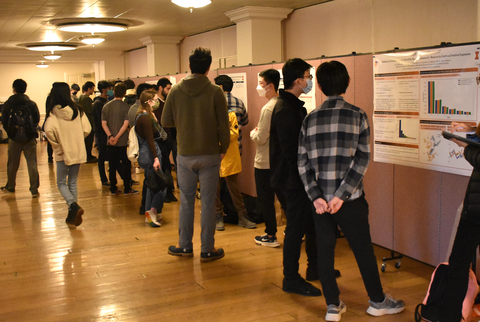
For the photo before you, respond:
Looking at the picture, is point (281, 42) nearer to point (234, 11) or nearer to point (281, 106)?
point (234, 11)

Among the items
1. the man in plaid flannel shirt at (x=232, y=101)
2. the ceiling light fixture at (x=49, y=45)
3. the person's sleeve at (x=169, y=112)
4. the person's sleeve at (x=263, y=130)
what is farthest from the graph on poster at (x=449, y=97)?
the ceiling light fixture at (x=49, y=45)

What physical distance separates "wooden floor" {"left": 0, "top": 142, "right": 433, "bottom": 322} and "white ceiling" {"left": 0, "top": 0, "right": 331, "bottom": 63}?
15.5 ft

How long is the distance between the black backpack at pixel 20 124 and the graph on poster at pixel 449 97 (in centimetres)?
538

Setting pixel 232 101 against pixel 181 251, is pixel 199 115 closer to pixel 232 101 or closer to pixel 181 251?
pixel 181 251

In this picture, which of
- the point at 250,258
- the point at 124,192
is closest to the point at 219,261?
the point at 250,258

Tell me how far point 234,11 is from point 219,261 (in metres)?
6.80

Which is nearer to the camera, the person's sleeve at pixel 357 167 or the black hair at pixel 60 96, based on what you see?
the person's sleeve at pixel 357 167

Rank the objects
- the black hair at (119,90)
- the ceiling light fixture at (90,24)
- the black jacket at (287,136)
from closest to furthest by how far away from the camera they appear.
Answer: the black jacket at (287,136) → the black hair at (119,90) → the ceiling light fixture at (90,24)

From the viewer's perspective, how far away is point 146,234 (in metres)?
4.89

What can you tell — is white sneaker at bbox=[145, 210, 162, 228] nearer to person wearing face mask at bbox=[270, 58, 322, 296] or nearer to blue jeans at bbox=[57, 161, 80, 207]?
blue jeans at bbox=[57, 161, 80, 207]

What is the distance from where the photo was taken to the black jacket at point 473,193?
2.48 m

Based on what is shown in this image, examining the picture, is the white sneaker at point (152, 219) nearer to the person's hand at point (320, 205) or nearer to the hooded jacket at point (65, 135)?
the hooded jacket at point (65, 135)

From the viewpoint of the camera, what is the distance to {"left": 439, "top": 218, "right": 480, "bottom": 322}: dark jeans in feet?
8.54

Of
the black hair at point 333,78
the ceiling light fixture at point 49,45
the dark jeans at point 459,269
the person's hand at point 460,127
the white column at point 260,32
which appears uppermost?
the ceiling light fixture at point 49,45
